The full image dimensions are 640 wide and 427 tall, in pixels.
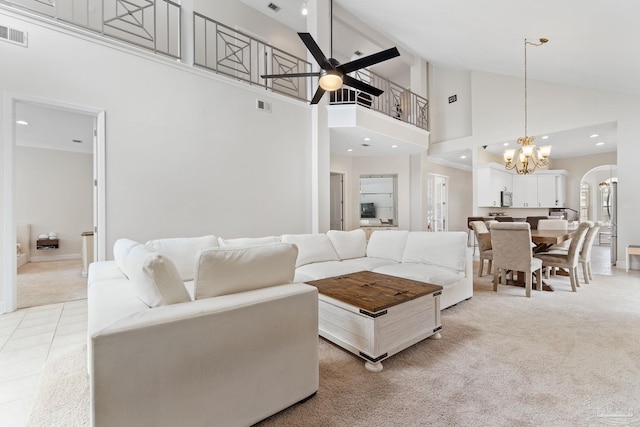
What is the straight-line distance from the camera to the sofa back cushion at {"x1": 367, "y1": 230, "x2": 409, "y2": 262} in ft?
12.9

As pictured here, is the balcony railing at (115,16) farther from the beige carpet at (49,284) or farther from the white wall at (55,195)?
the beige carpet at (49,284)

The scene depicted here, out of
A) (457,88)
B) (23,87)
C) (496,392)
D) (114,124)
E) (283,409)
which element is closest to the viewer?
(283,409)

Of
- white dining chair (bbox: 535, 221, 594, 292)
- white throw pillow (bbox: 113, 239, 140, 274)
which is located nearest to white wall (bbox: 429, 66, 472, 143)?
white dining chair (bbox: 535, 221, 594, 292)

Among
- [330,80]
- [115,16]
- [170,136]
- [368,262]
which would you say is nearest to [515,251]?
[368,262]


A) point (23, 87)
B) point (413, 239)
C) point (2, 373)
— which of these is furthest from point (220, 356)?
point (23, 87)

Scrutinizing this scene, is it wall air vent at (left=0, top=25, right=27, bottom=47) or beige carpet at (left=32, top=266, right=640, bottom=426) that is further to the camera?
wall air vent at (left=0, top=25, right=27, bottom=47)

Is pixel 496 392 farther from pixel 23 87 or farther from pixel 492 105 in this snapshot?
pixel 492 105

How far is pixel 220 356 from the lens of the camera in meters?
1.30

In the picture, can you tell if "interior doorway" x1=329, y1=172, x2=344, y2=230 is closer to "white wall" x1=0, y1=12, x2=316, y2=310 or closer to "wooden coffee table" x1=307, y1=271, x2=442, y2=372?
"white wall" x1=0, y1=12, x2=316, y2=310

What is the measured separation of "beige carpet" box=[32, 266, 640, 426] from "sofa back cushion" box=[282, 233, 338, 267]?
1.44 meters

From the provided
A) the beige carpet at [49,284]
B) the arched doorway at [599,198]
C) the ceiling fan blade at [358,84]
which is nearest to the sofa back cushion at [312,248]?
the ceiling fan blade at [358,84]

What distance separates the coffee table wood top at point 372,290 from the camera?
2.07m

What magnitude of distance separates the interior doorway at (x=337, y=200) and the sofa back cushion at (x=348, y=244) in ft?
12.7

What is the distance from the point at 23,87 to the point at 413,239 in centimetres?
483
